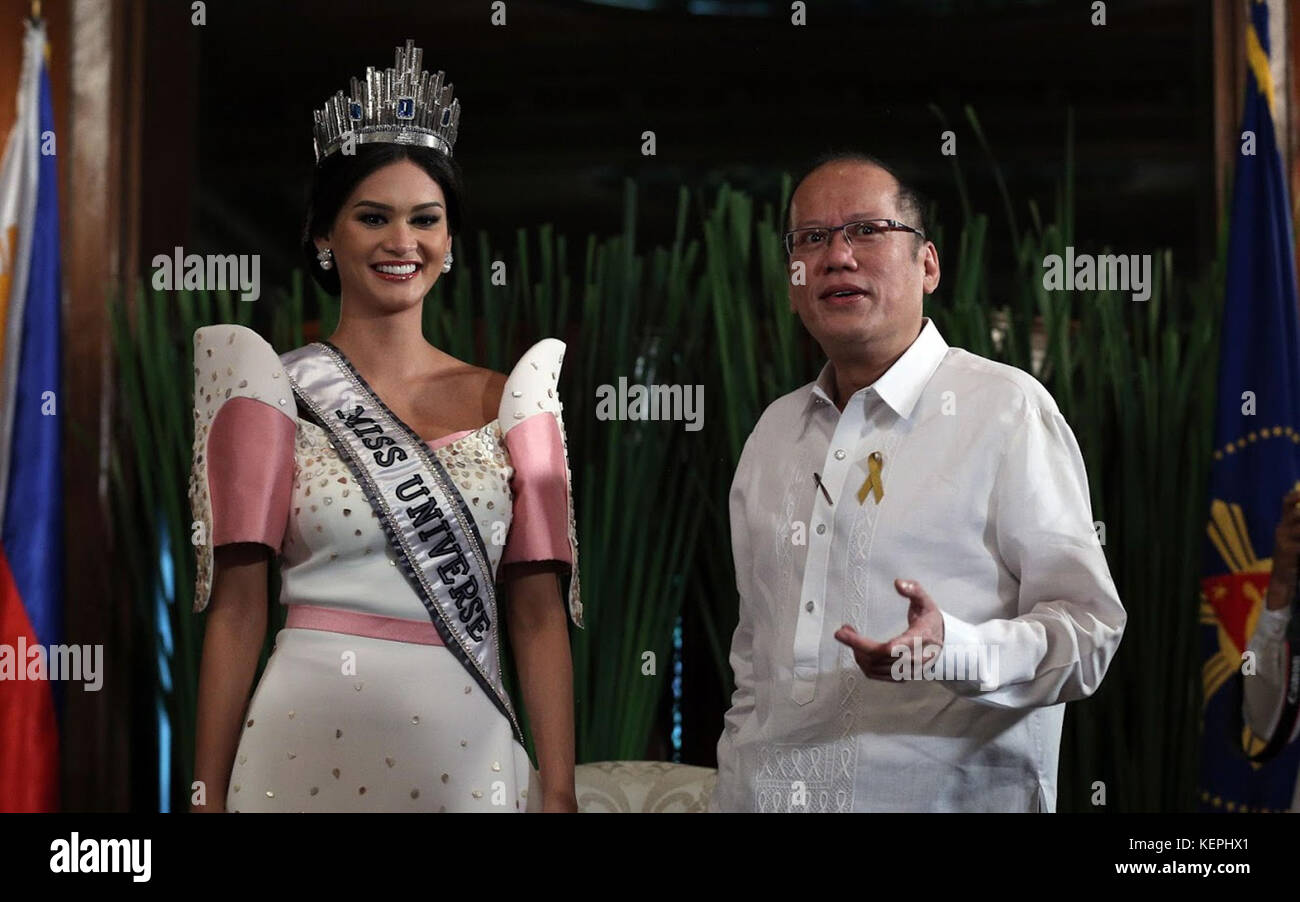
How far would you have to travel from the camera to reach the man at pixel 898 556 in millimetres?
1423

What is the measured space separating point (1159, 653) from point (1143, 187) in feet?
2.98

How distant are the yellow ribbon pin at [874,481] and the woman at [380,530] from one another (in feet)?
1.19

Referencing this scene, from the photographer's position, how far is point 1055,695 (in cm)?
138


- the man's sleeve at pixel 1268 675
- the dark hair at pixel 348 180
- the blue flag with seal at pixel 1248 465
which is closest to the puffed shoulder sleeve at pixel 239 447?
the dark hair at pixel 348 180

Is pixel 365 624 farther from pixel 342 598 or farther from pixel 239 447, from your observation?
pixel 239 447

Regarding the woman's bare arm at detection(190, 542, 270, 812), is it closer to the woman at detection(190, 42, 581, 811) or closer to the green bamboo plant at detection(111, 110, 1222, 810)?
the woman at detection(190, 42, 581, 811)

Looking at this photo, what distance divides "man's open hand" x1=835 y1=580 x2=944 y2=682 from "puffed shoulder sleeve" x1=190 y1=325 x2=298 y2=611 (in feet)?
2.21

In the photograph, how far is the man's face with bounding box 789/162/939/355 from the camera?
1559 mm

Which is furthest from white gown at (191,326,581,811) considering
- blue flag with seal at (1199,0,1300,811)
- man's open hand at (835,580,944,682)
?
blue flag with seal at (1199,0,1300,811)

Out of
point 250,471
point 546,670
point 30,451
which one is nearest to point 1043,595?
point 546,670

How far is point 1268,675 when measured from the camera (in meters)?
1.88

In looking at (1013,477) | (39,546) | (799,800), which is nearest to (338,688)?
(799,800)
